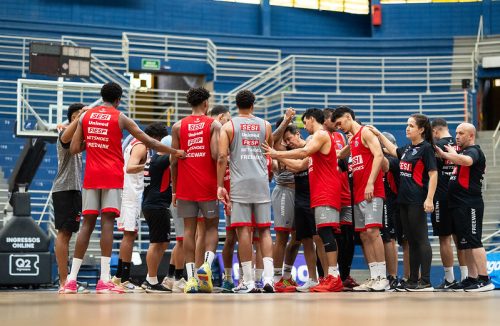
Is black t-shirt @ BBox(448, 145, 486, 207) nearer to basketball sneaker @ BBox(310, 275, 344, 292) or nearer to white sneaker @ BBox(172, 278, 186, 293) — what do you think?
basketball sneaker @ BBox(310, 275, 344, 292)

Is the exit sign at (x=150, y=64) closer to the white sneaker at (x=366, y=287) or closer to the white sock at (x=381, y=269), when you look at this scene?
the white sneaker at (x=366, y=287)

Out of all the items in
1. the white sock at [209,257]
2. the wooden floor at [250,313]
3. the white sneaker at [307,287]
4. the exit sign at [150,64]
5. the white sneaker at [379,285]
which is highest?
the exit sign at [150,64]

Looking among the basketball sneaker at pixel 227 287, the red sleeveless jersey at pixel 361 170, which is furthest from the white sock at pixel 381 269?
the basketball sneaker at pixel 227 287

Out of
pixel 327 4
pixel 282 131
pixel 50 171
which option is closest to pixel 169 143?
pixel 282 131

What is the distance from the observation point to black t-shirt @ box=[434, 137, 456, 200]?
10234 millimetres

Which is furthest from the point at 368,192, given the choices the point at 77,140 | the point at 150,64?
the point at 150,64

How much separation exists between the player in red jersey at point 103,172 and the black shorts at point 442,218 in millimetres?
3610

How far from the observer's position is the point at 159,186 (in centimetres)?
993

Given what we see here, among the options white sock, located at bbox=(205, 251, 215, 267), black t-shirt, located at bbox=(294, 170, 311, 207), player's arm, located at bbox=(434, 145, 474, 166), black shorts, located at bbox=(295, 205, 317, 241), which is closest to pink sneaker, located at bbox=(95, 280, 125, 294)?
white sock, located at bbox=(205, 251, 215, 267)

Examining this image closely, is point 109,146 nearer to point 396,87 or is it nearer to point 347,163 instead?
point 347,163

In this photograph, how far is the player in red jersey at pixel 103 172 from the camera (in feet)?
27.8

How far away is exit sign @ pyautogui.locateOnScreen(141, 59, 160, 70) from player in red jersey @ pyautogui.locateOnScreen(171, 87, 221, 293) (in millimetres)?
→ 16292

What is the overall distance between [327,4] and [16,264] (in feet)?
59.8

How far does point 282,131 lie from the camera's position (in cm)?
973
